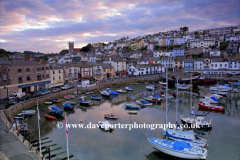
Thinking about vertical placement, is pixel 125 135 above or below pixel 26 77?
below

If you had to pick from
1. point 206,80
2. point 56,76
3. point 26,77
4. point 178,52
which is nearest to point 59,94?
point 26,77

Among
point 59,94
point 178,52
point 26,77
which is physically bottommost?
point 59,94

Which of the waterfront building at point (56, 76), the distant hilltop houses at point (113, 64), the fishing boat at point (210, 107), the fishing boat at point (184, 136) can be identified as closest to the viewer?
the fishing boat at point (184, 136)

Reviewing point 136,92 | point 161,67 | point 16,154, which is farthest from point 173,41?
point 16,154

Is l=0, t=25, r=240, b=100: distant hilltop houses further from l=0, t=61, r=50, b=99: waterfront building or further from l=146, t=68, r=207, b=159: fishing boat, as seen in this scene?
l=146, t=68, r=207, b=159: fishing boat

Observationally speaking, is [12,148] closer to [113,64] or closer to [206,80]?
[113,64]

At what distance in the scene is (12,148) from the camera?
12422 millimetres

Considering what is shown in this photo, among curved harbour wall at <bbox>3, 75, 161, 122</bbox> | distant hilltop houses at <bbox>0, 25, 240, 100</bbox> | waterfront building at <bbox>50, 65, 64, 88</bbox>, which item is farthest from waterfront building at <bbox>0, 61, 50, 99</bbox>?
curved harbour wall at <bbox>3, 75, 161, 122</bbox>

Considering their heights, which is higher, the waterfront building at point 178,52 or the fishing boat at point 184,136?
the waterfront building at point 178,52

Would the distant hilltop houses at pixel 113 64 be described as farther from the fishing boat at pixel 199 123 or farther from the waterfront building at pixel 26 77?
the fishing boat at pixel 199 123

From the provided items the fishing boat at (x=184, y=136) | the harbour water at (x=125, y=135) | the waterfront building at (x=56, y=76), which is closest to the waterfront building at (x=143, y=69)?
the waterfront building at (x=56, y=76)

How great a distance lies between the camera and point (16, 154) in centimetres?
1163

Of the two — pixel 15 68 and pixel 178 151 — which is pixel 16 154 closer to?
pixel 178 151

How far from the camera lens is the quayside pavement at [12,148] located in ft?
37.2
